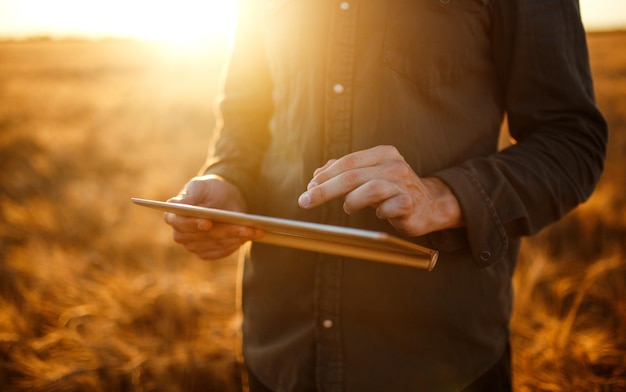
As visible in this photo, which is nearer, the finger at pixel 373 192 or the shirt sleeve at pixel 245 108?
the finger at pixel 373 192

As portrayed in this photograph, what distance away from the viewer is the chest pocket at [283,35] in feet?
3.41

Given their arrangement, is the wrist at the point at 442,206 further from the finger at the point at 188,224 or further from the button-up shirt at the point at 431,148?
the finger at the point at 188,224

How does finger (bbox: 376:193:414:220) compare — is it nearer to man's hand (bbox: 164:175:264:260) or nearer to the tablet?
the tablet

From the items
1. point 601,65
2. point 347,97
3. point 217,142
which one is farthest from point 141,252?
point 601,65

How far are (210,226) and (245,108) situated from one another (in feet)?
1.72

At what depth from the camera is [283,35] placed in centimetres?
108

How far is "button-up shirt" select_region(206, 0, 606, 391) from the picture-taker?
90 cm

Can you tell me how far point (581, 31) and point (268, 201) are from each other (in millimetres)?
870

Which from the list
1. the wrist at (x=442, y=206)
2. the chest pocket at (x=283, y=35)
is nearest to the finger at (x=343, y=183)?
the wrist at (x=442, y=206)

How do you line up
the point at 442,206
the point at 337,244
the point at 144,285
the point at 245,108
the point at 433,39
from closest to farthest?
the point at 337,244 → the point at 442,206 → the point at 433,39 → the point at 245,108 → the point at 144,285

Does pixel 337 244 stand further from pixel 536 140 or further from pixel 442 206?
pixel 536 140

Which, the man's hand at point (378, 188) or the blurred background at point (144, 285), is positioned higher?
the man's hand at point (378, 188)

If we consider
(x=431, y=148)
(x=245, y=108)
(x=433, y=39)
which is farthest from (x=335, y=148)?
(x=245, y=108)

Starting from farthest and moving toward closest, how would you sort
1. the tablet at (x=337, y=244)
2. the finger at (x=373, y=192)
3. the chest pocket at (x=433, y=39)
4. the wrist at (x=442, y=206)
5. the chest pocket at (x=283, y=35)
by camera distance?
the chest pocket at (x=283, y=35) < the chest pocket at (x=433, y=39) < the wrist at (x=442, y=206) < the finger at (x=373, y=192) < the tablet at (x=337, y=244)
